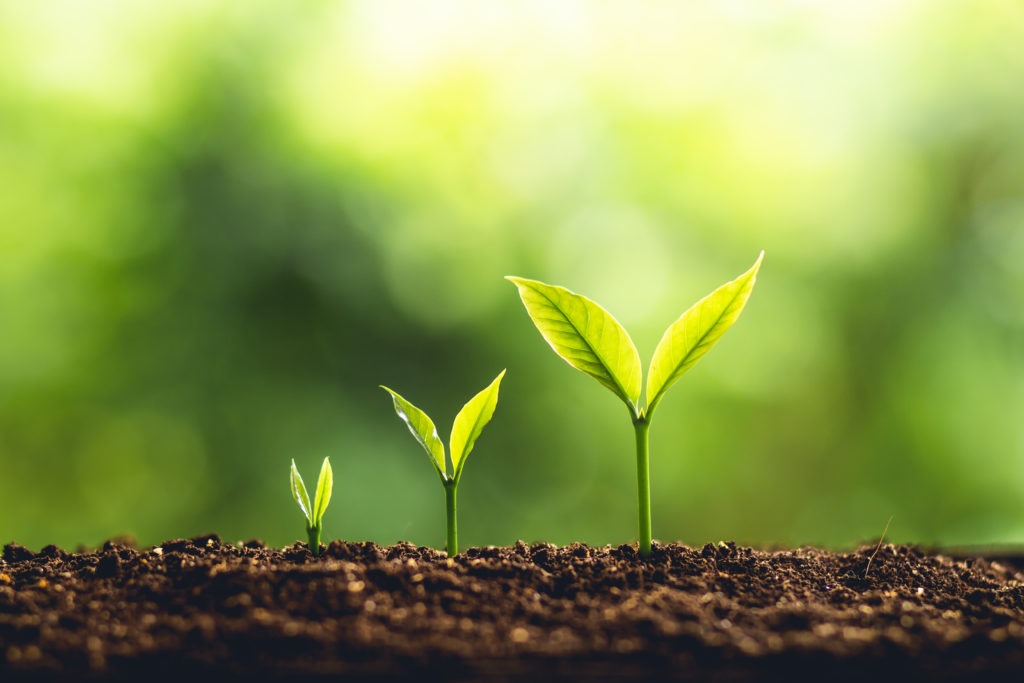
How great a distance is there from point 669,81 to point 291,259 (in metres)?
1.80

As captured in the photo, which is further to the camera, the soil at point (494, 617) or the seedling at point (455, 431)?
the seedling at point (455, 431)

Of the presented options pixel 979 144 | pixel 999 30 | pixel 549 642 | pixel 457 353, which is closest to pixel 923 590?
pixel 549 642

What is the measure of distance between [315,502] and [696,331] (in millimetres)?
479

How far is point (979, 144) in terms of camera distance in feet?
11.8

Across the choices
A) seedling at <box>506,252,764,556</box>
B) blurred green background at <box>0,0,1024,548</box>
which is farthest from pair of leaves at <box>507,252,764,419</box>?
blurred green background at <box>0,0,1024,548</box>

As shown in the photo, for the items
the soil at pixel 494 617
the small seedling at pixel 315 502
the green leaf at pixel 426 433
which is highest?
the green leaf at pixel 426 433

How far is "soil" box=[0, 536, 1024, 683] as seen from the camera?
0.62 m

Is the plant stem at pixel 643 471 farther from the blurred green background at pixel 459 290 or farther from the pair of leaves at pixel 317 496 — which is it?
the blurred green background at pixel 459 290

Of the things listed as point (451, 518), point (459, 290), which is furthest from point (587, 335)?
point (459, 290)

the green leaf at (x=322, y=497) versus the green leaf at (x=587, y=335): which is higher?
the green leaf at (x=587, y=335)

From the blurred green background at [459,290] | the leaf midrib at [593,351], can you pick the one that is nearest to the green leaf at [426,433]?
the leaf midrib at [593,351]

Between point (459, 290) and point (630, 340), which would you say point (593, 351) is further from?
point (459, 290)

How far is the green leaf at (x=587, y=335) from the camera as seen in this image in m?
0.88

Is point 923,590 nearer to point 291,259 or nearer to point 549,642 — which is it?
point 549,642
